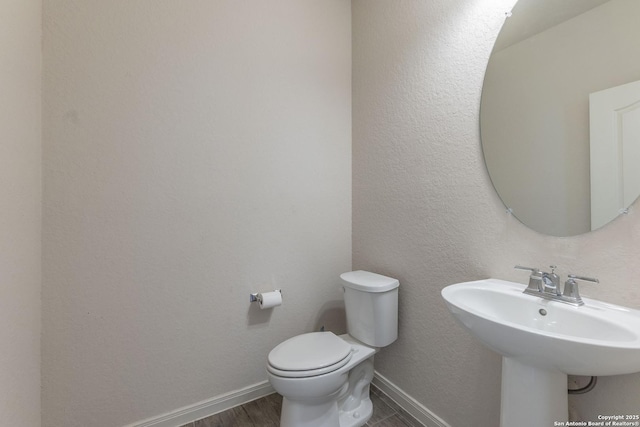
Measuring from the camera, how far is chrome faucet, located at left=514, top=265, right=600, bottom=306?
2.73 feet

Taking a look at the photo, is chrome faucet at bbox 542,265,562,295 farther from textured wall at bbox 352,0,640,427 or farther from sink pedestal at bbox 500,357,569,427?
sink pedestal at bbox 500,357,569,427

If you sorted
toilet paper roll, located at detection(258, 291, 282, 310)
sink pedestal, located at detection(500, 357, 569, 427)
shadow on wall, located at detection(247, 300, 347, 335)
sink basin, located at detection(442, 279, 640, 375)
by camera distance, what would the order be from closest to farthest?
sink basin, located at detection(442, 279, 640, 375)
sink pedestal, located at detection(500, 357, 569, 427)
toilet paper roll, located at detection(258, 291, 282, 310)
shadow on wall, located at detection(247, 300, 347, 335)

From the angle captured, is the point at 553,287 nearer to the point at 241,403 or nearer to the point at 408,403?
the point at 408,403

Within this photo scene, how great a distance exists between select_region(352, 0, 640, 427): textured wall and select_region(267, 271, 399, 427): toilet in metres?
0.16

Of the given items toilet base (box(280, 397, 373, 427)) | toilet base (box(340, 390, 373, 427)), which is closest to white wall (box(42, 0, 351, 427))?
toilet base (box(280, 397, 373, 427))

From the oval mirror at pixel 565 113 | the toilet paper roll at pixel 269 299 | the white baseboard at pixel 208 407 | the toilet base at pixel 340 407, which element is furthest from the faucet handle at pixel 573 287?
the white baseboard at pixel 208 407

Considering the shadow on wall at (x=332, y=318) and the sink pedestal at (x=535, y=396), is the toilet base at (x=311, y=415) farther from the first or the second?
the sink pedestal at (x=535, y=396)

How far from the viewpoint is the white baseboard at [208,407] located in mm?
1352

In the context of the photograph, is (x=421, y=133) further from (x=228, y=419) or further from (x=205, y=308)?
(x=228, y=419)

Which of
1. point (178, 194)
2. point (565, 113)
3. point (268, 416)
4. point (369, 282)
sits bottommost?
point (268, 416)

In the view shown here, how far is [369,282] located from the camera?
1.44 metres

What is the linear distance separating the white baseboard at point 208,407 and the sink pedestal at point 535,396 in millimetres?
1294

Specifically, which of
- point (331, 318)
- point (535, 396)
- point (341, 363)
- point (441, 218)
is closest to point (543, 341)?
point (535, 396)

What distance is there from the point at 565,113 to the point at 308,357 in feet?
4.59
